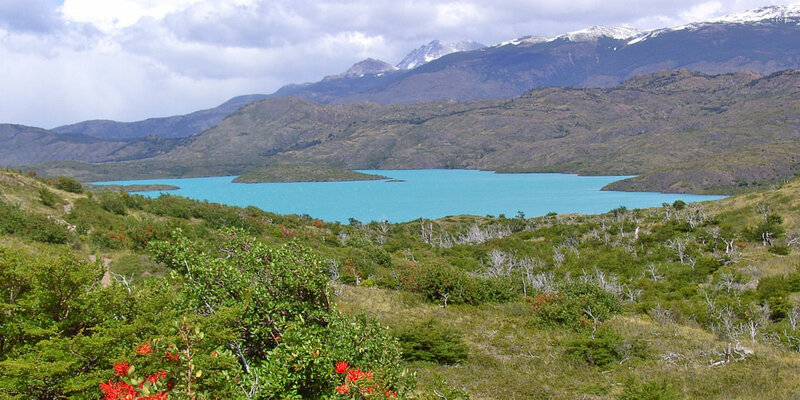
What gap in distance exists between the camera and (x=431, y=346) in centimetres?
1330

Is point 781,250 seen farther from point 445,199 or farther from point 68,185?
point 445,199

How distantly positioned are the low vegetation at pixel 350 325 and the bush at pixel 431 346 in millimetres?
54

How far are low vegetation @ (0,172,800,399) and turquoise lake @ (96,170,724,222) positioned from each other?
251 feet

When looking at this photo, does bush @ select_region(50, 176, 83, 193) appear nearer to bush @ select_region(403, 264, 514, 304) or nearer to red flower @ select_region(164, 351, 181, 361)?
bush @ select_region(403, 264, 514, 304)

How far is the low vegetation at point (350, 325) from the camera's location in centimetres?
654

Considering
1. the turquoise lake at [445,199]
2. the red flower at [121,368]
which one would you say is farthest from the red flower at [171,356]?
the turquoise lake at [445,199]

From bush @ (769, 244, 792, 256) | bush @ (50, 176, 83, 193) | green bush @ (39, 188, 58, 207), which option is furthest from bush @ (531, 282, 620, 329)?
bush @ (50, 176, 83, 193)

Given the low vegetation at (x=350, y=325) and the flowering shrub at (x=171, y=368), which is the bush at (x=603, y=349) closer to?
the low vegetation at (x=350, y=325)

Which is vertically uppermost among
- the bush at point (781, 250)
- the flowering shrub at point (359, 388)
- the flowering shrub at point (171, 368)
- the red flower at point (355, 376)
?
the flowering shrub at point (171, 368)

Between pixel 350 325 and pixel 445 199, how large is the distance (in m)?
140

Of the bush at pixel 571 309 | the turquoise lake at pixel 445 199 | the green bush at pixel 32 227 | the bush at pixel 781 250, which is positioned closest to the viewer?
the bush at pixel 571 309

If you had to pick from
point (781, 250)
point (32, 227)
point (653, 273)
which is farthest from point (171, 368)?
point (781, 250)

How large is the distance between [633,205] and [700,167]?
160 feet

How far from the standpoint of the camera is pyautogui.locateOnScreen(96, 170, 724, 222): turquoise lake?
387 feet
